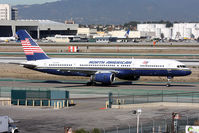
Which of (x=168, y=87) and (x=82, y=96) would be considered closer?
(x=82, y=96)

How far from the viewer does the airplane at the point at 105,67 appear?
6397 cm

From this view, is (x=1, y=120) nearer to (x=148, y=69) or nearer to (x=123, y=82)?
(x=148, y=69)

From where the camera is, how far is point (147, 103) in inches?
1970

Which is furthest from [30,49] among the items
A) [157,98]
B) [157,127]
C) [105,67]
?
[157,127]

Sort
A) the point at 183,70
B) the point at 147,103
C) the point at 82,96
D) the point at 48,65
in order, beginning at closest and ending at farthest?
1. the point at 147,103
2. the point at 82,96
3. the point at 183,70
4. the point at 48,65

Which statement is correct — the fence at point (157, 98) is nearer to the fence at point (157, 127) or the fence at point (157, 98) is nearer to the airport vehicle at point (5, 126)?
the fence at point (157, 127)

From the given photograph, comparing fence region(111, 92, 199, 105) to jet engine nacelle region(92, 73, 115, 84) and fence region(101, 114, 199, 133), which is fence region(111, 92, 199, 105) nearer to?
fence region(101, 114, 199, 133)

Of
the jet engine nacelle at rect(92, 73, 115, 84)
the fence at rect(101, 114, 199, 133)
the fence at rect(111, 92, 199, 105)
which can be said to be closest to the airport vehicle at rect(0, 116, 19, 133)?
the fence at rect(101, 114, 199, 133)

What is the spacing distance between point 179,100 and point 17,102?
18635 mm

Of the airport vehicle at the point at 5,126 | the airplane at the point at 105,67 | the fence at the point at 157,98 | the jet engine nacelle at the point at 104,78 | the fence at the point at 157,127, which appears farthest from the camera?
the jet engine nacelle at the point at 104,78

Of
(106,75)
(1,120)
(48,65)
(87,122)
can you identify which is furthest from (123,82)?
(1,120)

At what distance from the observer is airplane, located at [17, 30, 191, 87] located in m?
64.0

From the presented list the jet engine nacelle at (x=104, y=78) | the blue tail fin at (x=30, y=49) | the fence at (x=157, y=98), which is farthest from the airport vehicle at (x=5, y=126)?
the blue tail fin at (x=30, y=49)

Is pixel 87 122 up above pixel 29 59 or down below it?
below
